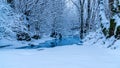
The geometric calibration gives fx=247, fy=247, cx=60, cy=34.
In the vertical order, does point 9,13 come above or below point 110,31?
above

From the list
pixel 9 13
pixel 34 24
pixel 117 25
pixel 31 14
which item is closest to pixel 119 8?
pixel 117 25

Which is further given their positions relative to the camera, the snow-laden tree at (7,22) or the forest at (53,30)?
the snow-laden tree at (7,22)

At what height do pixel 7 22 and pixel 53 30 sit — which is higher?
pixel 7 22

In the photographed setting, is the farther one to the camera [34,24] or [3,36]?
[34,24]

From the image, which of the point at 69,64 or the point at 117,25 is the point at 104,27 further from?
the point at 69,64

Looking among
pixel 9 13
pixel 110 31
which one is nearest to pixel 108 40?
pixel 110 31

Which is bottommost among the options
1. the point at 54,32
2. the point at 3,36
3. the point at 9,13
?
the point at 54,32

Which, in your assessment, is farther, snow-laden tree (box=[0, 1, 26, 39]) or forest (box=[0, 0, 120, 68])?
snow-laden tree (box=[0, 1, 26, 39])

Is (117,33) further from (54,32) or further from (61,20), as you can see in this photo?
(61,20)

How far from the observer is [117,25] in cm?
1230

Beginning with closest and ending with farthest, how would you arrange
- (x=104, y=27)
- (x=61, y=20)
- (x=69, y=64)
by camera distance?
(x=69, y=64), (x=104, y=27), (x=61, y=20)

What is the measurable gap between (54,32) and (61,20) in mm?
2655

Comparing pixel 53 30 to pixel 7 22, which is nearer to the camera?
pixel 7 22

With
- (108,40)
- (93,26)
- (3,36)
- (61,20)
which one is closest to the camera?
(108,40)
